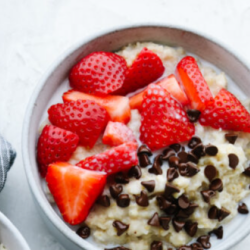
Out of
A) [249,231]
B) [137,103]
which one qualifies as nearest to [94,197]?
[137,103]

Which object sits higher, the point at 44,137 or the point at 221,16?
the point at 221,16

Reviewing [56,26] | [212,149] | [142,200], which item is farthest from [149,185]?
[56,26]

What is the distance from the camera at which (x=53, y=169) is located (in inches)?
80.7

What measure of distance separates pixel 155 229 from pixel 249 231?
344mm

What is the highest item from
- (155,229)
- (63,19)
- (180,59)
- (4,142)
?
(180,59)

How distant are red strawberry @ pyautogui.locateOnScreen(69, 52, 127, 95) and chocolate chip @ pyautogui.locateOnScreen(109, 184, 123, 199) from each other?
0.38 metres

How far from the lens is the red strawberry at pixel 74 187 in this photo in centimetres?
202

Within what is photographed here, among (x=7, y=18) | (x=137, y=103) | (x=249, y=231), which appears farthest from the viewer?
(x=7, y=18)

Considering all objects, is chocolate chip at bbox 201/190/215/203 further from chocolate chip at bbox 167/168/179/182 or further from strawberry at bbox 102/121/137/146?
strawberry at bbox 102/121/137/146

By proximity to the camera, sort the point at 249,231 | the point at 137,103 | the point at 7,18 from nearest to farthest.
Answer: the point at 249,231, the point at 137,103, the point at 7,18

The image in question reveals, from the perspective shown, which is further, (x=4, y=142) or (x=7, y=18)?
(x=7, y=18)

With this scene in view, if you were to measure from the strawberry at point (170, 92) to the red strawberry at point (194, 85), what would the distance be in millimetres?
34

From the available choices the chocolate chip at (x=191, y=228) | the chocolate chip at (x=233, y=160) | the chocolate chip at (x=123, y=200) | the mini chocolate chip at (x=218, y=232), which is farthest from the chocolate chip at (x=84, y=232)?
the chocolate chip at (x=233, y=160)

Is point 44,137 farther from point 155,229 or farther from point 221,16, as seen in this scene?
point 221,16
